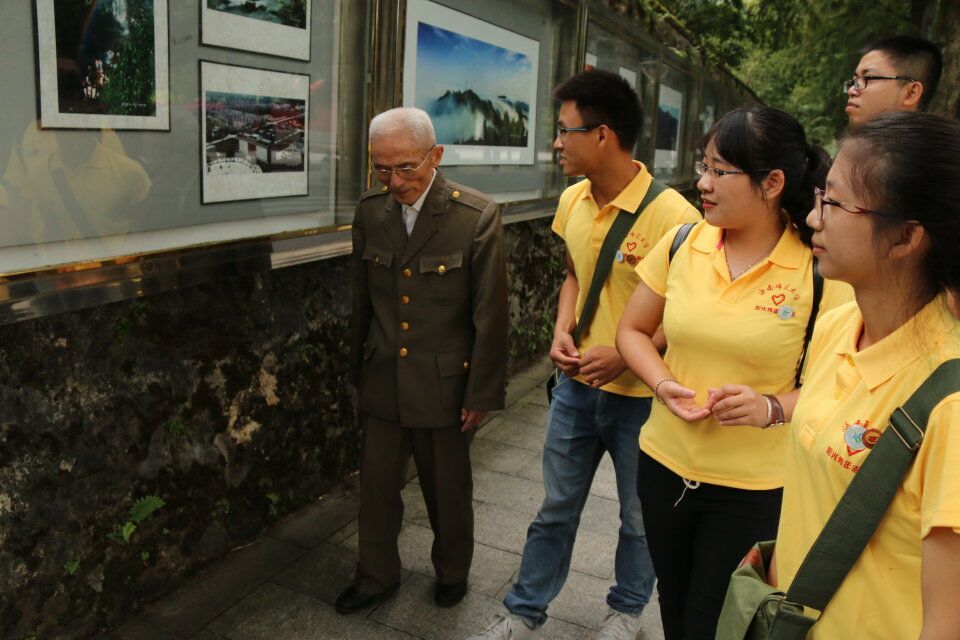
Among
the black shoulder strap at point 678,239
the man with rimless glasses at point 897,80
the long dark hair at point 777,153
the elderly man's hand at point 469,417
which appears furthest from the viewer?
the man with rimless glasses at point 897,80

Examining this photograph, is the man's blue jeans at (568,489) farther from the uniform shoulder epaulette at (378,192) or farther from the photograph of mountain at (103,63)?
the photograph of mountain at (103,63)

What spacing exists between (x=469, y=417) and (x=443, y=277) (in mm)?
527

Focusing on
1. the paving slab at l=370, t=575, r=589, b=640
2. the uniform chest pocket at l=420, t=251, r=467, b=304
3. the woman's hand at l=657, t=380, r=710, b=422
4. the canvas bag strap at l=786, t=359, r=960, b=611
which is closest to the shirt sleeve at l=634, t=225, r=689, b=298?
the woman's hand at l=657, t=380, r=710, b=422

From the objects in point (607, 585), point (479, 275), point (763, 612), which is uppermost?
point (479, 275)

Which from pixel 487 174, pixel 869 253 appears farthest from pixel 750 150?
pixel 487 174

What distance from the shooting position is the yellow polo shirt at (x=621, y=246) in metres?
2.86

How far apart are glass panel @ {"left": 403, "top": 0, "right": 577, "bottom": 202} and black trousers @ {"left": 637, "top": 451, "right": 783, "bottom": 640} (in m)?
A: 2.65

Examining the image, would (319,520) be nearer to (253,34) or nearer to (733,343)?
(253,34)

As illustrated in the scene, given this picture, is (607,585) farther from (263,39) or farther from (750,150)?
(263,39)

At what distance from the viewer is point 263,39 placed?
10.6ft

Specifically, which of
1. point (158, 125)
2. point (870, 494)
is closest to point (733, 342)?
point (870, 494)

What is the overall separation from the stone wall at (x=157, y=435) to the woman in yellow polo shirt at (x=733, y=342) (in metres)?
1.83

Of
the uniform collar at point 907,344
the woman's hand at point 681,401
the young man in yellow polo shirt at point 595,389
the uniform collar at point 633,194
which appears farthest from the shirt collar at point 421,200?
the uniform collar at point 907,344

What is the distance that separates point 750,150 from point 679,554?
1091 millimetres
